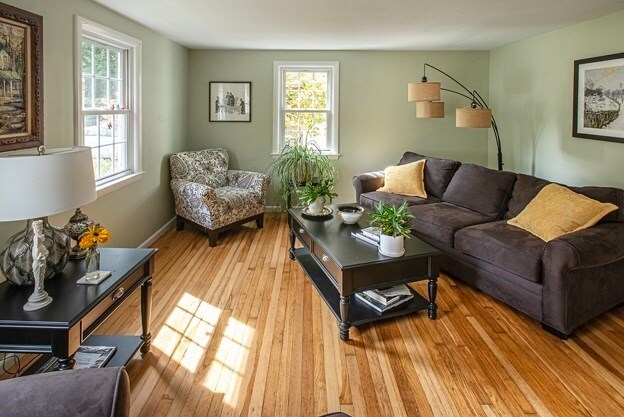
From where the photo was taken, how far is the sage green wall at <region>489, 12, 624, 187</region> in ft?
12.4

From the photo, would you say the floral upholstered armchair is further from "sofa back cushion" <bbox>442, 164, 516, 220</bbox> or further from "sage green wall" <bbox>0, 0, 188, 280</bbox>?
"sofa back cushion" <bbox>442, 164, 516, 220</bbox>

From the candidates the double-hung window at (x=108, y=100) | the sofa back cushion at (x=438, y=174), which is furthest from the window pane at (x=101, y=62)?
the sofa back cushion at (x=438, y=174)

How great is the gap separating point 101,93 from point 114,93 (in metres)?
0.25

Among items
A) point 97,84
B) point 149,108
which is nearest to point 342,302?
point 97,84

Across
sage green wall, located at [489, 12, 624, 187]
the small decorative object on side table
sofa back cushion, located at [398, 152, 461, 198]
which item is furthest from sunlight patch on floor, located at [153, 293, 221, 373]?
sage green wall, located at [489, 12, 624, 187]

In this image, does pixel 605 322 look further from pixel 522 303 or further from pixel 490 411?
pixel 490 411

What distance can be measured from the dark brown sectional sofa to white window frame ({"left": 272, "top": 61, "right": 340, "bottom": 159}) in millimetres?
1925

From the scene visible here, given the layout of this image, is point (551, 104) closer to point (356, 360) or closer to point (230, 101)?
point (356, 360)

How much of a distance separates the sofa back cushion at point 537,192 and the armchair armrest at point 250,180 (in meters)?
2.66

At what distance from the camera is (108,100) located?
374 cm

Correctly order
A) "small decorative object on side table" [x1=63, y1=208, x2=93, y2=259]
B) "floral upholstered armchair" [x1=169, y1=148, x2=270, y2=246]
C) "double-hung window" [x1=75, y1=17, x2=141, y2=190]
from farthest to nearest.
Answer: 1. "floral upholstered armchair" [x1=169, y1=148, x2=270, y2=246]
2. "double-hung window" [x1=75, y1=17, x2=141, y2=190]
3. "small decorative object on side table" [x1=63, y1=208, x2=93, y2=259]

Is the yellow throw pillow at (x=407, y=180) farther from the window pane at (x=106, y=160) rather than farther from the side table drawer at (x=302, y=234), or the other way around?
the window pane at (x=106, y=160)

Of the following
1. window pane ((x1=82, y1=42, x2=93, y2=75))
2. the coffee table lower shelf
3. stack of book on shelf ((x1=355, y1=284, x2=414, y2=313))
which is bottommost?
the coffee table lower shelf

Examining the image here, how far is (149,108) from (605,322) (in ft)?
14.4
